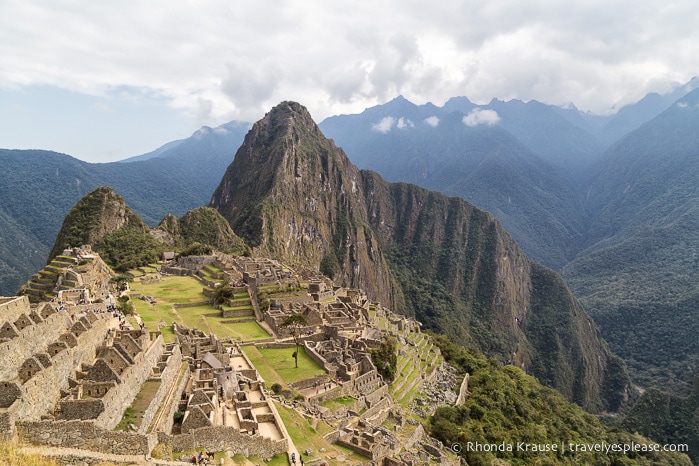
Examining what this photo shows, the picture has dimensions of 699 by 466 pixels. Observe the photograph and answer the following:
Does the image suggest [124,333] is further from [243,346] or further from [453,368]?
[453,368]

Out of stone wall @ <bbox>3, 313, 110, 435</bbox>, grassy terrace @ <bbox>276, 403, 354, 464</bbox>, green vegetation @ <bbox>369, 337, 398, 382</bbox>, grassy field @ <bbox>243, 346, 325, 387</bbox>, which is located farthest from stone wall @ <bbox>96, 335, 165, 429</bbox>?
green vegetation @ <bbox>369, 337, 398, 382</bbox>

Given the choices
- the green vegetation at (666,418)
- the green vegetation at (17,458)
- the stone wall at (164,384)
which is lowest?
the green vegetation at (666,418)

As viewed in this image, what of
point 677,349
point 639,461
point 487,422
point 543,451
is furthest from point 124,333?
point 677,349

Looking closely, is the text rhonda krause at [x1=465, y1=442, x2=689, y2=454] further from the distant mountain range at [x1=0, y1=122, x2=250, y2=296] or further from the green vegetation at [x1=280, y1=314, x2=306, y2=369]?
the distant mountain range at [x1=0, y1=122, x2=250, y2=296]

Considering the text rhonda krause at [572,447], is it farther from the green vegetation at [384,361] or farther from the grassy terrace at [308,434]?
the grassy terrace at [308,434]

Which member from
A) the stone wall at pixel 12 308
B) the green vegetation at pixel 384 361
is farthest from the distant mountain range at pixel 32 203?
the stone wall at pixel 12 308
